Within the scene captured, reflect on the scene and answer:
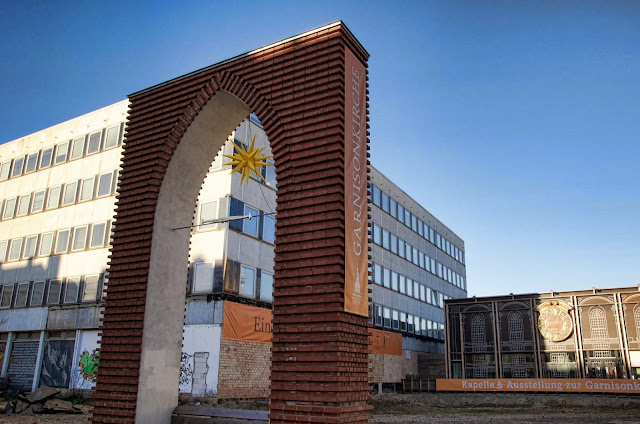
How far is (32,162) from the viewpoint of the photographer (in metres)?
34.9

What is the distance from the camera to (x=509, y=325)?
3516cm

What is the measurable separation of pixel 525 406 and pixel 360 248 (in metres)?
22.1

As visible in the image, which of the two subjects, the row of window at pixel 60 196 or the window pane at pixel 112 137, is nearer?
the row of window at pixel 60 196

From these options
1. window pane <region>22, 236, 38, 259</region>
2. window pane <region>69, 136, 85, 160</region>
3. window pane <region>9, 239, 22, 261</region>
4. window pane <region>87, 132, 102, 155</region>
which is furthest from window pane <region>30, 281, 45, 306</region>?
window pane <region>87, 132, 102, 155</region>

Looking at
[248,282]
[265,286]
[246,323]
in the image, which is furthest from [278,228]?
[265,286]

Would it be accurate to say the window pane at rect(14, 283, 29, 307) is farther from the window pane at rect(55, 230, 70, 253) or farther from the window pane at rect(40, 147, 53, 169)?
the window pane at rect(40, 147, 53, 169)

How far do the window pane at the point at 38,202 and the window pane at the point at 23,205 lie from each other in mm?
535

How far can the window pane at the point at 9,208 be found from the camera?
113 feet

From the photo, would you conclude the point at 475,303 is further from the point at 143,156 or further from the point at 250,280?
the point at 143,156

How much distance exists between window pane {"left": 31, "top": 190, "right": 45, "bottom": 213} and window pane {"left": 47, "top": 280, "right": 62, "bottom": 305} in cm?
527

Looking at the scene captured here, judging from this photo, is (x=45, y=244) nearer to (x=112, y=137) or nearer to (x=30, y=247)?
(x=30, y=247)

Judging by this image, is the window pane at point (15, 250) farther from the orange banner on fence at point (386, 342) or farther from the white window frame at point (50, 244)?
the orange banner on fence at point (386, 342)

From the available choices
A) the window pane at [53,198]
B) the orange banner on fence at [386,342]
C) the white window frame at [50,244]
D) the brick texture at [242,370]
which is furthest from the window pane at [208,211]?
the orange banner on fence at [386,342]

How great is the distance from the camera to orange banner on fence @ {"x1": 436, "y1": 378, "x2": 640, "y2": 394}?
2573 centimetres
